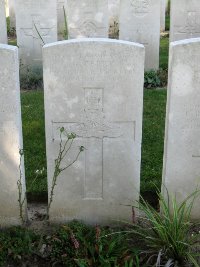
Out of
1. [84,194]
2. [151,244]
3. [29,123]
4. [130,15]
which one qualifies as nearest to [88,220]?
[84,194]

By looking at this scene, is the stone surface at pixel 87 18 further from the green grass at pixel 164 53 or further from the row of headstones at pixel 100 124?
the row of headstones at pixel 100 124

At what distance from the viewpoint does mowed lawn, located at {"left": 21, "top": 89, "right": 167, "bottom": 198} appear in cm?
496

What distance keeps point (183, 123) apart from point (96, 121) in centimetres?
72

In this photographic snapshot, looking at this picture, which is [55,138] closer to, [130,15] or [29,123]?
[29,123]

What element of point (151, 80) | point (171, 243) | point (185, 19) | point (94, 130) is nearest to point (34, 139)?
point (94, 130)

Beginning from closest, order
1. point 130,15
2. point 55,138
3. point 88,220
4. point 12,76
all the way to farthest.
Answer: point 12,76 → point 55,138 → point 88,220 → point 130,15

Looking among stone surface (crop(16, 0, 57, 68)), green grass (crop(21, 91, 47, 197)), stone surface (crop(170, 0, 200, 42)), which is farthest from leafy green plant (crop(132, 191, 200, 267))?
stone surface (crop(170, 0, 200, 42))

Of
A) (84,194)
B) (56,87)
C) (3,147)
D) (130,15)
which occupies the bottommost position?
(84,194)

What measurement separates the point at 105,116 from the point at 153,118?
113 inches

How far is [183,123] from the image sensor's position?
3.95 meters

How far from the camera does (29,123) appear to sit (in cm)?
650

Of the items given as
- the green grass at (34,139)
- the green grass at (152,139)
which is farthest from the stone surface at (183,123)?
the green grass at (34,139)

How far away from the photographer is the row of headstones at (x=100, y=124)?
12.3 feet

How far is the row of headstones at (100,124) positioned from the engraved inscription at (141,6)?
5325 mm
